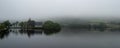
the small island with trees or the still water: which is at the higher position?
the small island with trees

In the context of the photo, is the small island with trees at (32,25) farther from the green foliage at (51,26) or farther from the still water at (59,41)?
the still water at (59,41)

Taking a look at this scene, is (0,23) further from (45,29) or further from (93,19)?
(93,19)

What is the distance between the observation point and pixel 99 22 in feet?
23.4

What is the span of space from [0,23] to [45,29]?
1778mm

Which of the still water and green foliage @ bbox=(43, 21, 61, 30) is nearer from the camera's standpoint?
the still water

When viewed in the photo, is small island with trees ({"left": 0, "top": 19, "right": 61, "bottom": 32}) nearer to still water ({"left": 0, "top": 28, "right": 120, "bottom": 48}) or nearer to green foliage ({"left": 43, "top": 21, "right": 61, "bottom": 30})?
green foliage ({"left": 43, "top": 21, "right": 61, "bottom": 30})

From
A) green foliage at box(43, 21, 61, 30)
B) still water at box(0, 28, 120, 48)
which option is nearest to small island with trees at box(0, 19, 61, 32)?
green foliage at box(43, 21, 61, 30)

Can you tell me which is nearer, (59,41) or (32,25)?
(59,41)

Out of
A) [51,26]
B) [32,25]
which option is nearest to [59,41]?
[51,26]

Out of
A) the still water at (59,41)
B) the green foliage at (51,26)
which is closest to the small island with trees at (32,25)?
→ the green foliage at (51,26)

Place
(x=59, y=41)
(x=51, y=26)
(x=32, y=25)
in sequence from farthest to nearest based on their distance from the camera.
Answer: (x=32, y=25) → (x=51, y=26) → (x=59, y=41)

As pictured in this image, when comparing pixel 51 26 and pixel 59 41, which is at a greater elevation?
pixel 51 26

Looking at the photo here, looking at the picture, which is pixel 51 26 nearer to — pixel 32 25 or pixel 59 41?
pixel 32 25

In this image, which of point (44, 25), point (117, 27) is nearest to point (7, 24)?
point (44, 25)
